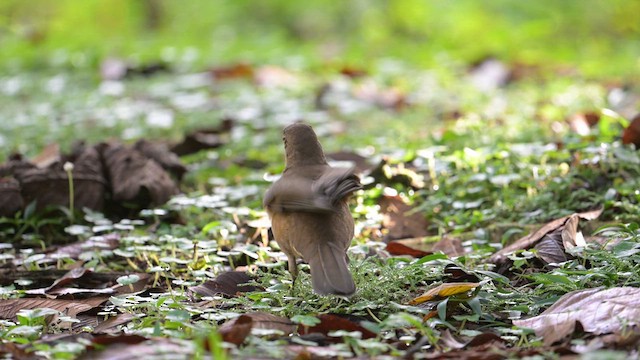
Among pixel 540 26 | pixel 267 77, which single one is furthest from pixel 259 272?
pixel 540 26

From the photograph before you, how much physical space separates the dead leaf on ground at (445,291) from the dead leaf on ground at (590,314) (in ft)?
0.82

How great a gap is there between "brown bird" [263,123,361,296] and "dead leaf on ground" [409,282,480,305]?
33 cm

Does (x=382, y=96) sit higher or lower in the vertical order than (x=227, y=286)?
higher

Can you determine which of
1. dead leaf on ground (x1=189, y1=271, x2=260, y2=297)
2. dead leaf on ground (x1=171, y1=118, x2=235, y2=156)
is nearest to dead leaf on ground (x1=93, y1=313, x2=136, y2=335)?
dead leaf on ground (x1=189, y1=271, x2=260, y2=297)

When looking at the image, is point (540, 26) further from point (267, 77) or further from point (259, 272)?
point (259, 272)

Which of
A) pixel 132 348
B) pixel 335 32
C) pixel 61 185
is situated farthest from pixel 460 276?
pixel 335 32

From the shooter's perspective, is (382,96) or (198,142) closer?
(198,142)

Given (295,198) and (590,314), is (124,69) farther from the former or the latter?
(590,314)

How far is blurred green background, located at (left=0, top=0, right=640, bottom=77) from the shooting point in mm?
11641

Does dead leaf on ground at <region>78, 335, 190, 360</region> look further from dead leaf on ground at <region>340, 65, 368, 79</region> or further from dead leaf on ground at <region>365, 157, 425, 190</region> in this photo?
dead leaf on ground at <region>340, 65, 368, 79</region>

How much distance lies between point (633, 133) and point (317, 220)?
2348mm

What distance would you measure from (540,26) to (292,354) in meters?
10.3

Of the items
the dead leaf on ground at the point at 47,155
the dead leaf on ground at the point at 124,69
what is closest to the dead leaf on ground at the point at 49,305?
the dead leaf on ground at the point at 47,155

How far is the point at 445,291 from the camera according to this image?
3.44 meters
